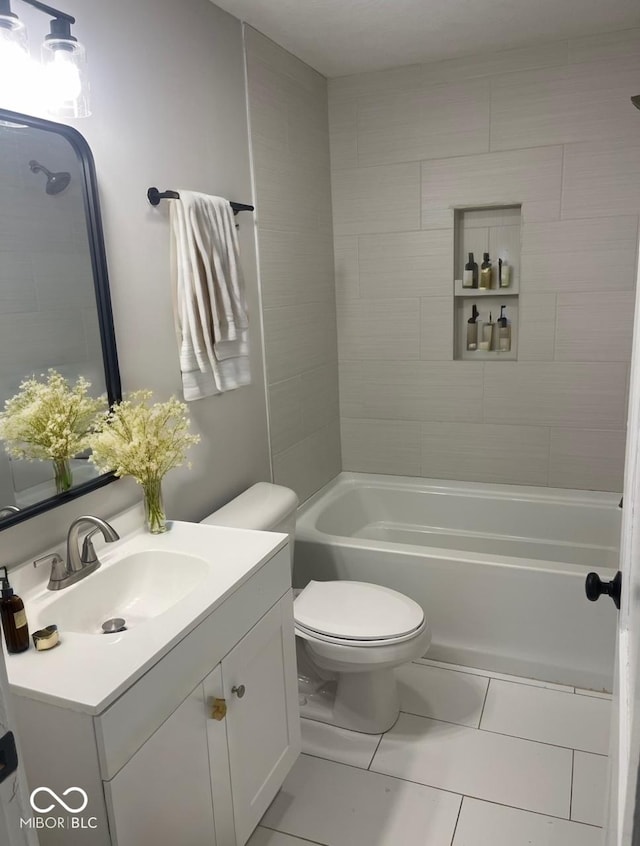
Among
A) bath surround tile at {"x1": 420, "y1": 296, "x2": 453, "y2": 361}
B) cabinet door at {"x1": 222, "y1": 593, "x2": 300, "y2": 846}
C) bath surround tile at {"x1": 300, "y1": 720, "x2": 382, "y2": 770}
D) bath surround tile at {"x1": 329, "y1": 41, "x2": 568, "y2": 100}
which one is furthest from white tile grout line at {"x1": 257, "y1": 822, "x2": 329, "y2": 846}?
bath surround tile at {"x1": 329, "y1": 41, "x2": 568, "y2": 100}

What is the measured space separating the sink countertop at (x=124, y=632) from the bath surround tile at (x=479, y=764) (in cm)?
95

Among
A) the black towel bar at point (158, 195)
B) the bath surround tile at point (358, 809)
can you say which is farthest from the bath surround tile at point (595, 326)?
the bath surround tile at point (358, 809)

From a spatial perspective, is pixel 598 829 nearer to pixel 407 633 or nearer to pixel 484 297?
pixel 407 633

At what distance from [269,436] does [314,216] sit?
1134mm

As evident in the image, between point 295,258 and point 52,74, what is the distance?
1.53 metres

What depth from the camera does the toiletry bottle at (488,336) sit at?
3246 mm

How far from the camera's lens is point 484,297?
327 cm

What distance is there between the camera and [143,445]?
70.6 inches

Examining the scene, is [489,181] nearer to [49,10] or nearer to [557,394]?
[557,394]

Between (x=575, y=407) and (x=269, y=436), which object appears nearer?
(x=269, y=436)

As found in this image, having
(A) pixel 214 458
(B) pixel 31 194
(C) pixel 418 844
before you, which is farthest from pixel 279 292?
(C) pixel 418 844

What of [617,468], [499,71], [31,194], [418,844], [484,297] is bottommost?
A: [418,844]

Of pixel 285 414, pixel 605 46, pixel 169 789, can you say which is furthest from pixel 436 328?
pixel 169 789

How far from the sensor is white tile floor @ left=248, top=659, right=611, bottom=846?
6.18ft
